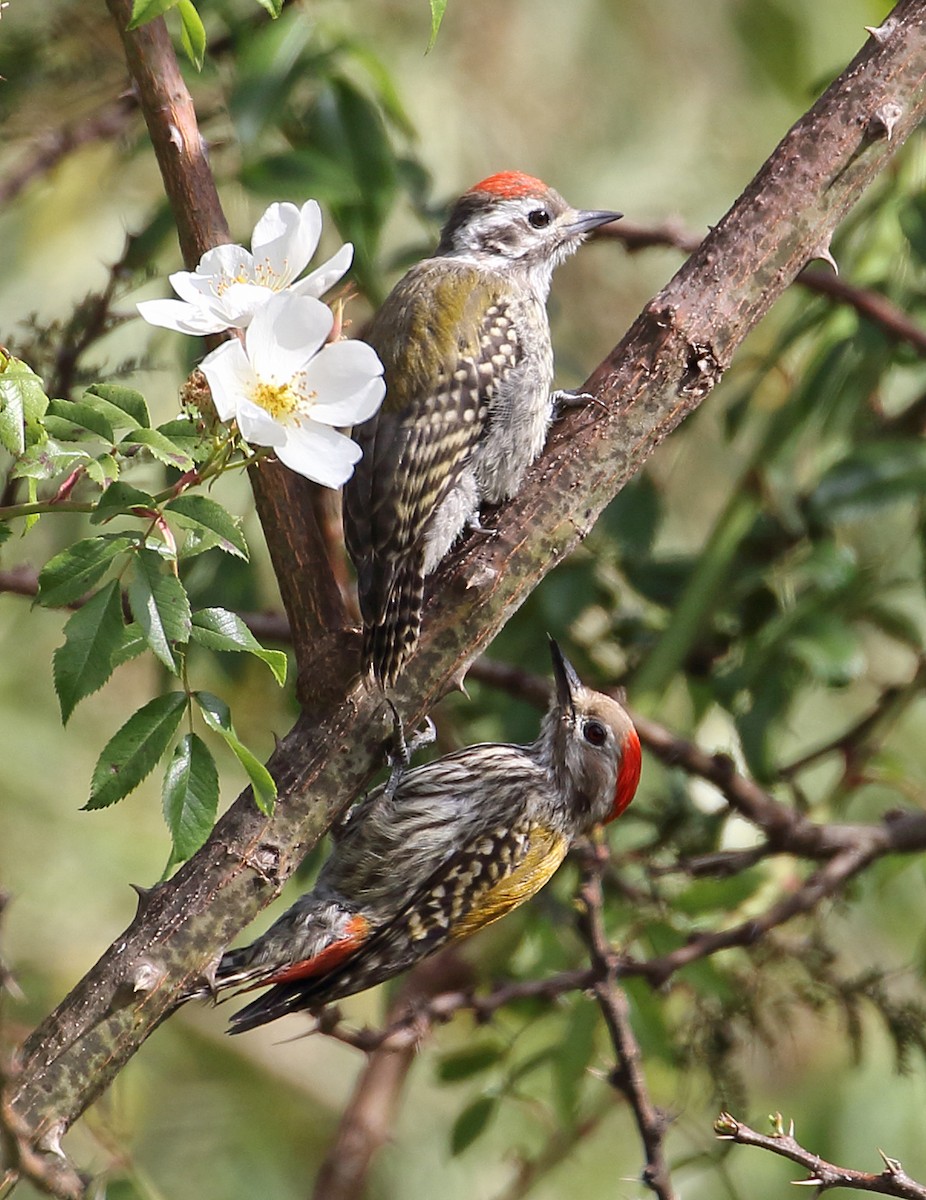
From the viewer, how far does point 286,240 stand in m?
2.62

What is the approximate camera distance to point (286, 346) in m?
2.47

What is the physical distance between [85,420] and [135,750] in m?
0.53

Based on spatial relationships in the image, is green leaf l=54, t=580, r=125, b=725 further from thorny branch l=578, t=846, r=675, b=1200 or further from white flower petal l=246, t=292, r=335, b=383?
thorny branch l=578, t=846, r=675, b=1200

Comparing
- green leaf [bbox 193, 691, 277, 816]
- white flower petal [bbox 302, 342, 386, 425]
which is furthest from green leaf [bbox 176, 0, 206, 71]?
green leaf [bbox 193, 691, 277, 816]

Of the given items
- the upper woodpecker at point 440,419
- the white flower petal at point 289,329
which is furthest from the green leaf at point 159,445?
the upper woodpecker at point 440,419

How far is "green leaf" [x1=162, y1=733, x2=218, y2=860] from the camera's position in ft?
7.74

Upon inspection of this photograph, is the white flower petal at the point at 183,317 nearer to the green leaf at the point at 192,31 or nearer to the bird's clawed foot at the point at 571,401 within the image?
the green leaf at the point at 192,31


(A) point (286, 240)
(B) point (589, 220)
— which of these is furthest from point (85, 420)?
(B) point (589, 220)

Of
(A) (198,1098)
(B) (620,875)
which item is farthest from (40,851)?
(B) (620,875)

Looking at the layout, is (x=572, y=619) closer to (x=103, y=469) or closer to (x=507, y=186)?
(x=507, y=186)

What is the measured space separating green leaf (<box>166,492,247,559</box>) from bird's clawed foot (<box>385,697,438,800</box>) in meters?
0.70

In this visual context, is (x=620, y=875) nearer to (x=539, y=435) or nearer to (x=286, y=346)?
(x=539, y=435)

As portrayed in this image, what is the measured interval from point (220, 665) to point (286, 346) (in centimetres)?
214

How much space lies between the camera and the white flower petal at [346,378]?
251 centimetres
